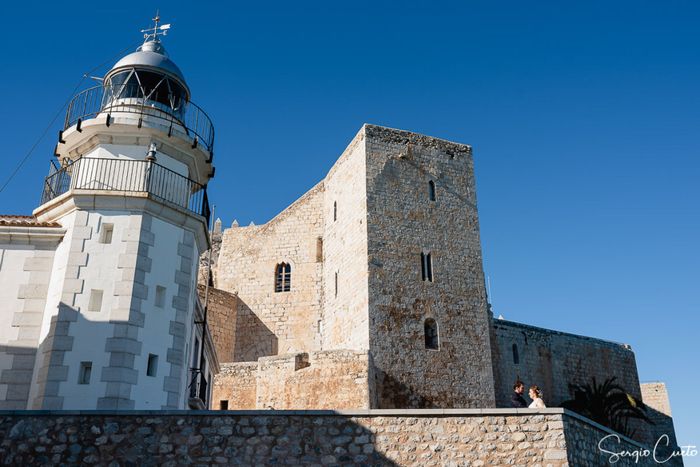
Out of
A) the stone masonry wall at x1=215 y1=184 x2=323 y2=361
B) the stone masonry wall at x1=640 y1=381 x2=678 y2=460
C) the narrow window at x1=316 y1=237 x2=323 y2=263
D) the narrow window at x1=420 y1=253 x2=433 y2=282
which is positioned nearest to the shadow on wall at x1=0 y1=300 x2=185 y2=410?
the narrow window at x1=420 y1=253 x2=433 y2=282

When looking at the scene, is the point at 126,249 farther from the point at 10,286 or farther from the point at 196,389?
the point at 196,389

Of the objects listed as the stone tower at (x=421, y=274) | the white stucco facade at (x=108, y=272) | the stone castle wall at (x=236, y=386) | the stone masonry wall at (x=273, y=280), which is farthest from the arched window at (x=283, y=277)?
the white stucco facade at (x=108, y=272)

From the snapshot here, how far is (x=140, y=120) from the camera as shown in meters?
13.2

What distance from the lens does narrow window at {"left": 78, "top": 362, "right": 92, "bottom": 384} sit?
36.7 feet

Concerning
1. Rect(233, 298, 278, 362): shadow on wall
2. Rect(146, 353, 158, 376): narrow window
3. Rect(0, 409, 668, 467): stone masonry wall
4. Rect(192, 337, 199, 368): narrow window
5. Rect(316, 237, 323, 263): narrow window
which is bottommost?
Rect(0, 409, 668, 467): stone masonry wall

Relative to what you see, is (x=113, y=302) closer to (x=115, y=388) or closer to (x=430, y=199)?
(x=115, y=388)

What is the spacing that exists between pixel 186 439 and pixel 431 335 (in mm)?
13215

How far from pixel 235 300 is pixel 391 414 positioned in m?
19.5

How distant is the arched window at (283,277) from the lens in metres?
28.8

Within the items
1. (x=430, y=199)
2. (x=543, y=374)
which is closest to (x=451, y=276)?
(x=430, y=199)

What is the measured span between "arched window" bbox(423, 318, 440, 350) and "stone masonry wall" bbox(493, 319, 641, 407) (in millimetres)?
5403

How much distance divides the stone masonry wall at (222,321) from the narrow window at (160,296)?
14.6m

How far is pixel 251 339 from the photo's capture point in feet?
92.3

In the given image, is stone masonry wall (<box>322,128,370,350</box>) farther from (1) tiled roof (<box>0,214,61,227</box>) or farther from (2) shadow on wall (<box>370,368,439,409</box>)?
(1) tiled roof (<box>0,214,61,227</box>)
